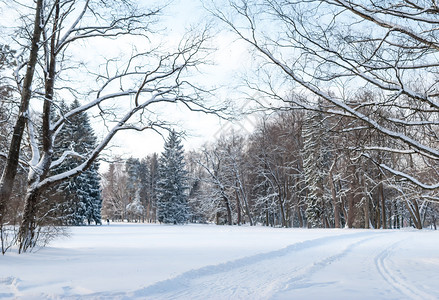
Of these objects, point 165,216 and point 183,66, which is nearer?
point 183,66

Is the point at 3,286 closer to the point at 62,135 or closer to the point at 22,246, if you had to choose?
the point at 22,246

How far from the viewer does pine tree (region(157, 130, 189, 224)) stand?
4684cm

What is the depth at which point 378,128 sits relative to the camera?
6.79 m

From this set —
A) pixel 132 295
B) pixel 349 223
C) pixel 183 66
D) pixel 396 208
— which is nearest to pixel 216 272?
pixel 132 295

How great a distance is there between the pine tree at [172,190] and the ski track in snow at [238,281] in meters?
38.1

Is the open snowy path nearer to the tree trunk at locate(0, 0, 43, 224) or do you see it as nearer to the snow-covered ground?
the snow-covered ground

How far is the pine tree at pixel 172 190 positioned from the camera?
A: 154 ft

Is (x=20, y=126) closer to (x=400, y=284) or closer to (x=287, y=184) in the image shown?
(x=400, y=284)

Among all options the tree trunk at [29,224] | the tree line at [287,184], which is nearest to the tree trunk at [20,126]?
the tree trunk at [29,224]

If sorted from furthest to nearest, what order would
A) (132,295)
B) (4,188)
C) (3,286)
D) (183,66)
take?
(183,66)
(4,188)
(3,286)
(132,295)

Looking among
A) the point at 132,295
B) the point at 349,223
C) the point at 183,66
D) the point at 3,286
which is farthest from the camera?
the point at 349,223

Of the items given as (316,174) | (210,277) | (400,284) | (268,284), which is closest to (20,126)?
(210,277)

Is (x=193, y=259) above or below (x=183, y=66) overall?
below

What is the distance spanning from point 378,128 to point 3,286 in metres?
6.86
